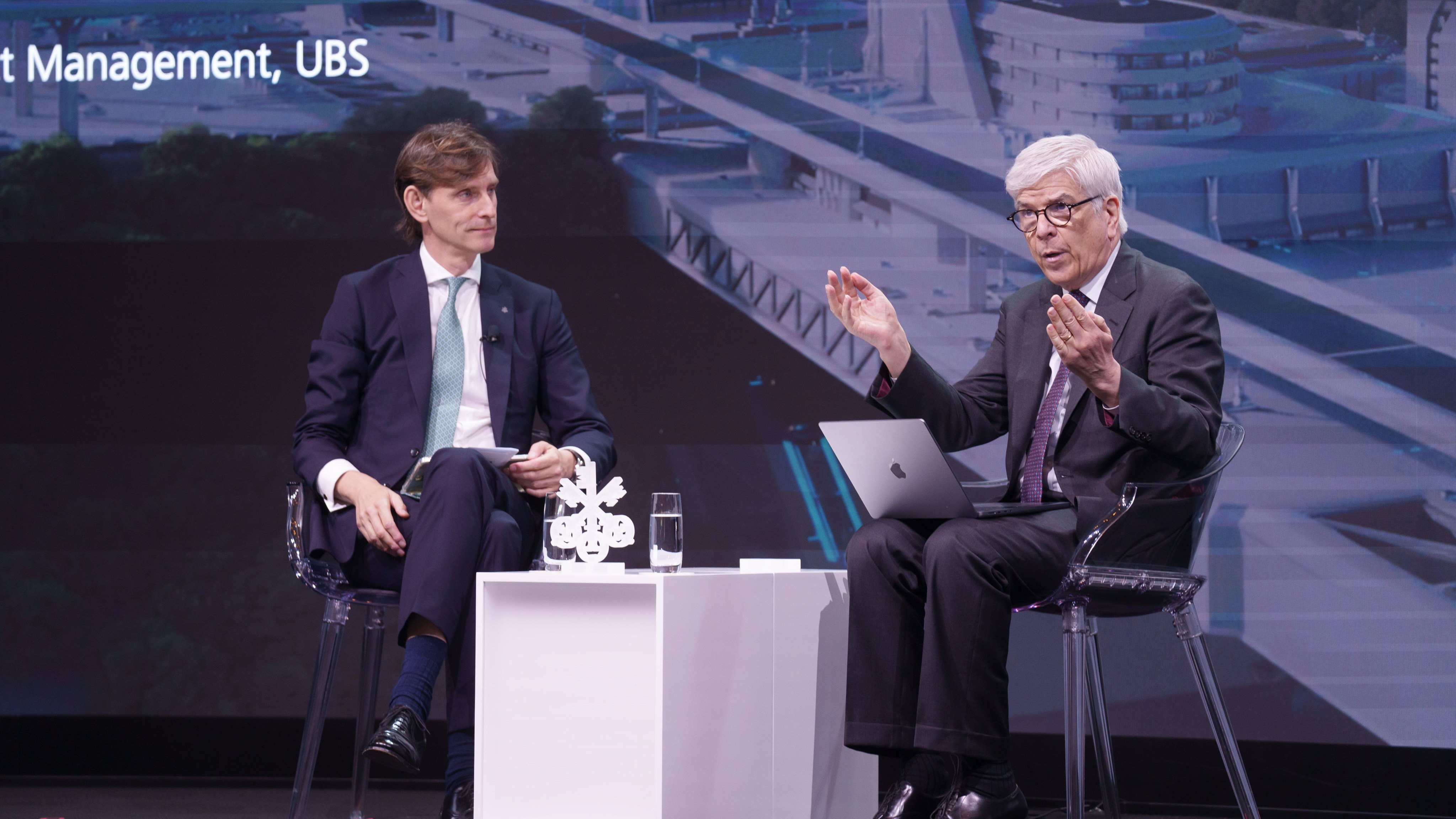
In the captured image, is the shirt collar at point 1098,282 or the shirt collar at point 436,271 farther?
the shirt collar at point 436,271

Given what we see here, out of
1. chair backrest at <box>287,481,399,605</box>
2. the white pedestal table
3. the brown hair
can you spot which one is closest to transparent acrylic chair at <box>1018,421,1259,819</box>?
the white pedestal table

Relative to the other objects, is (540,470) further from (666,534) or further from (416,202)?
(416,202)

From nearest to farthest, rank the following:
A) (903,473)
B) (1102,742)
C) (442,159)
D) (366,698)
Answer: (903,473) < (1102,742) < (366,698) < (442,159)

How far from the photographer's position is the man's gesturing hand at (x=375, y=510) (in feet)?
8.13

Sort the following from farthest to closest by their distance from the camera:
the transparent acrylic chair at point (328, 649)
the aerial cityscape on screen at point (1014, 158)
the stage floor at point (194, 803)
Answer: the aerial cityscape on screen at point (1014, 158)
the stage floor at point (194, 803)
the transparent acrylic chair at point (328, 649)

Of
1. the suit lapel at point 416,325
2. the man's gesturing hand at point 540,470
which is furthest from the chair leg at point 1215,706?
the suit lapel at point 416,325

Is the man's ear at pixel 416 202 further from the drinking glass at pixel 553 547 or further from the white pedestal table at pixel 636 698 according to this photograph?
the white pedestal table at pixel 636 698

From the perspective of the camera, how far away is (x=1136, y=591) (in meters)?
2.32

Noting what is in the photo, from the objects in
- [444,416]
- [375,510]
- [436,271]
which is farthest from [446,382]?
[375,510]

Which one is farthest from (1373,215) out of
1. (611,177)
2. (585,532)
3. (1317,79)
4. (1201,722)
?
(585,532)

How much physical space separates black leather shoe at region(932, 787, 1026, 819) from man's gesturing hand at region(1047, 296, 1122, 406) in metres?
0.71

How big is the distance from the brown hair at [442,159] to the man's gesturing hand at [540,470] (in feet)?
2.13

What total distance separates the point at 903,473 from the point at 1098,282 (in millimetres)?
620

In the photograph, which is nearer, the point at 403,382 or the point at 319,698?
the point at 319,698
